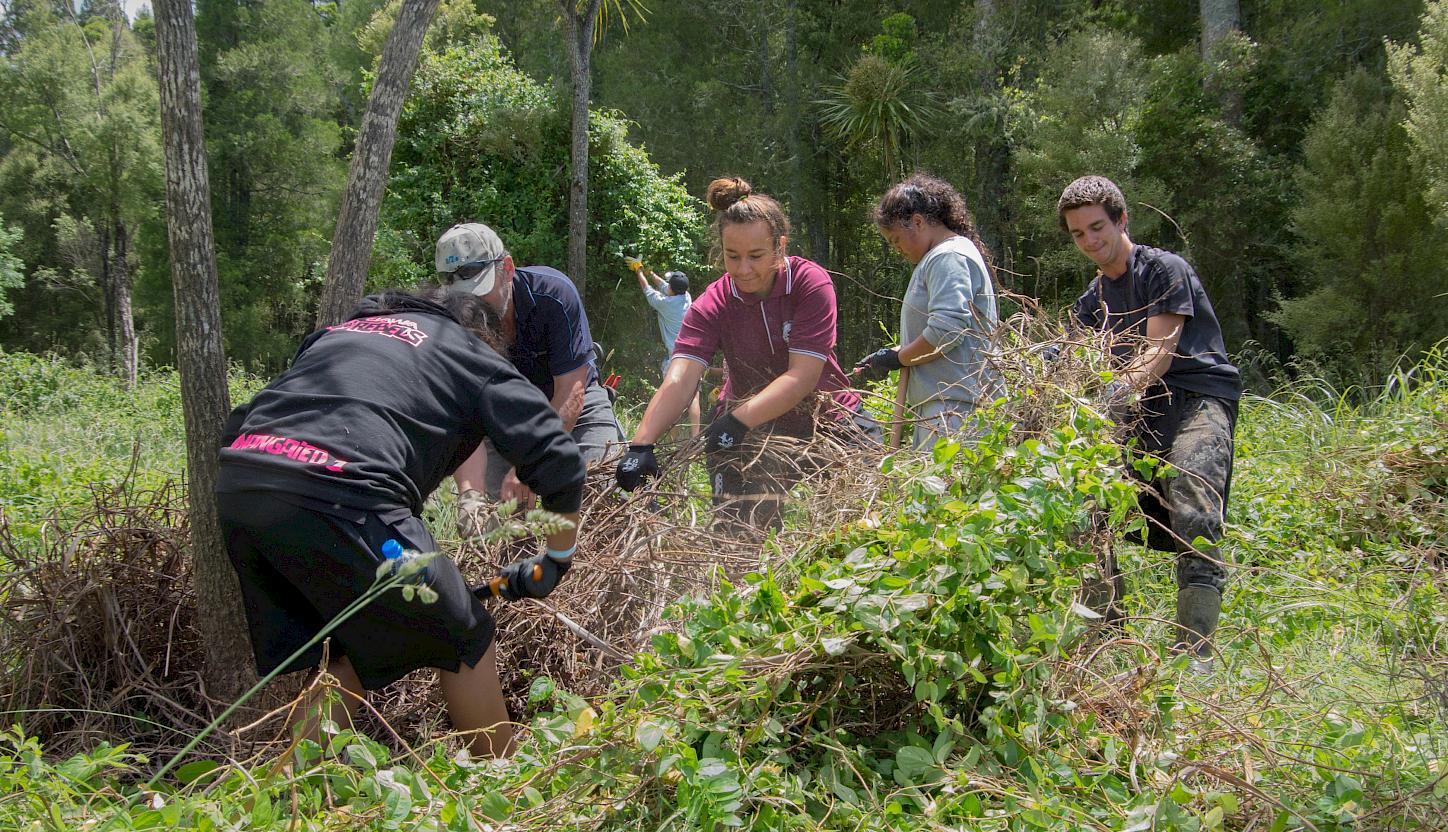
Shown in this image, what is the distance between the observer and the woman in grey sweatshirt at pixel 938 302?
333cm

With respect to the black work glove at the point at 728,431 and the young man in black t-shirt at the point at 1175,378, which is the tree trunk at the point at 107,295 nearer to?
the black work glove at the point at 728,431

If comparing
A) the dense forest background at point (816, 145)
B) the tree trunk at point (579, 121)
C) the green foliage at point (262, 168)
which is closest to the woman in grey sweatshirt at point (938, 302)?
the dense forest background at point (816, 145)

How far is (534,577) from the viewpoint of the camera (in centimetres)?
243

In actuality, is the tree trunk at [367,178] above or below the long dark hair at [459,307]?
above

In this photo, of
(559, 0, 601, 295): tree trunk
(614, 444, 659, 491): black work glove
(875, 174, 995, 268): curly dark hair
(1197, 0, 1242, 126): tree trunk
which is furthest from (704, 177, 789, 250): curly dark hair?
(1197, 0, 1242, 126): tree trunk

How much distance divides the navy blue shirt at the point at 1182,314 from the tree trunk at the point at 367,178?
227 centimetres

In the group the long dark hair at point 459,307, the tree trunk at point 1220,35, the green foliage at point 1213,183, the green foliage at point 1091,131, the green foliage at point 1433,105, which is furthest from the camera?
the tree trunk at point 1220,35

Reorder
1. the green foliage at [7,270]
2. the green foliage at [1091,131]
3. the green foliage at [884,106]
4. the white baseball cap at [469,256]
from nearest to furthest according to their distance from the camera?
the white baseball cap at [469,256]
the green foliage at [1091,131]
the green foliage at [884,106]
the green foliage at [7,270]

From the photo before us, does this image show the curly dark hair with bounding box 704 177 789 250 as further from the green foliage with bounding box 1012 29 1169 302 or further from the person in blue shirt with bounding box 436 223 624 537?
the green foliage with bounding box 1012 29 1169 302

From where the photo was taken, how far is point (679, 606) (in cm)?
215

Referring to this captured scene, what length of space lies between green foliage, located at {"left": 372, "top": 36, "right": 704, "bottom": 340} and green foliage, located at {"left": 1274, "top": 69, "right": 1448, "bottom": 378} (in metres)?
6.90

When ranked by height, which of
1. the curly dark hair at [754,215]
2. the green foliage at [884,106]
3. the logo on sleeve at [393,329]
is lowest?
the logo on sleeve at [393,329]

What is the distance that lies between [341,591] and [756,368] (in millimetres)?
1918

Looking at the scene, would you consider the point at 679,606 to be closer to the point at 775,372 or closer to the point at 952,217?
the point at 775,372
